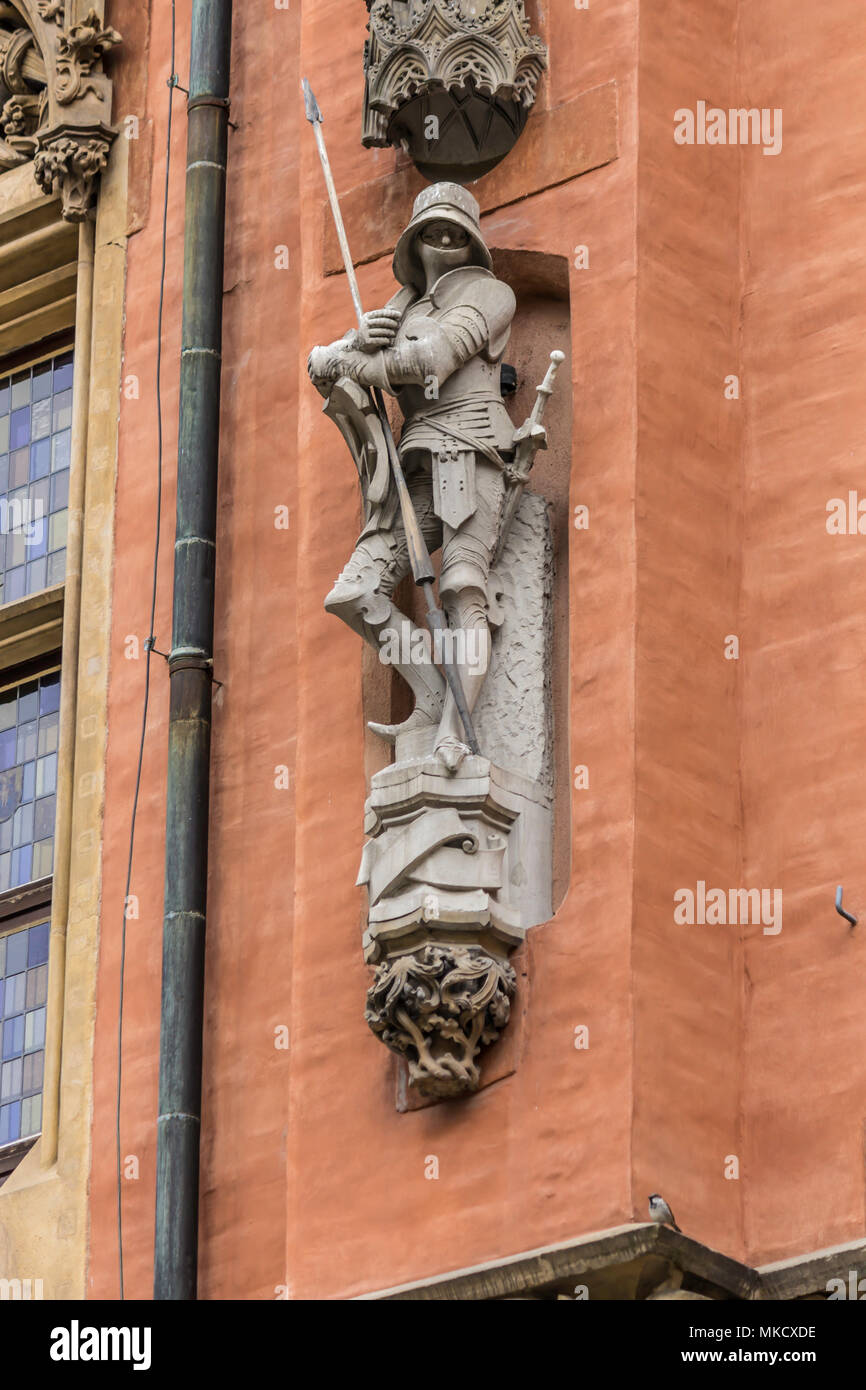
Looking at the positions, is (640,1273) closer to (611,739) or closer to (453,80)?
(611,739)

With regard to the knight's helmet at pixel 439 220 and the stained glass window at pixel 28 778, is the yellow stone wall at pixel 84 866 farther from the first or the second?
the knight's helmet at pixel 439 220

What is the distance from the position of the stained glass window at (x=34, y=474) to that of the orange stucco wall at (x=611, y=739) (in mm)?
942

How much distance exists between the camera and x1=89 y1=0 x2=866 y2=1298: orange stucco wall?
14.7 metres

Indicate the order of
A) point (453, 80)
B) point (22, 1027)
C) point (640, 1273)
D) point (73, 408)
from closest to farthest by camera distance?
point (640, 1273)
point (453, 80)
point (22, 1027)
point (73, 408)

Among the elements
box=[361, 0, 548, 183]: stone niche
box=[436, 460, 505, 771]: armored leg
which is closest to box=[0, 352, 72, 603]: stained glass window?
box=[361, 0, 548, 183]: stone niche

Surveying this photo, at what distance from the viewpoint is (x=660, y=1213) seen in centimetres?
1412

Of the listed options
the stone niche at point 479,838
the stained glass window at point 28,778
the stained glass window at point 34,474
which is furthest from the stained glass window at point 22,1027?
the stone niche at point 479,838

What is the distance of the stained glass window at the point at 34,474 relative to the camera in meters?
18.6

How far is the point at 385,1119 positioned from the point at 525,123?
4.13m

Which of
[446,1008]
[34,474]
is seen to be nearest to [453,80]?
[34,474]

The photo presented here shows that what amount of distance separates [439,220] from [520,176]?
0.57 meters

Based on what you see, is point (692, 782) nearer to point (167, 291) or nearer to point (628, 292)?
point (628, 292)

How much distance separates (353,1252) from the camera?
1494cm
